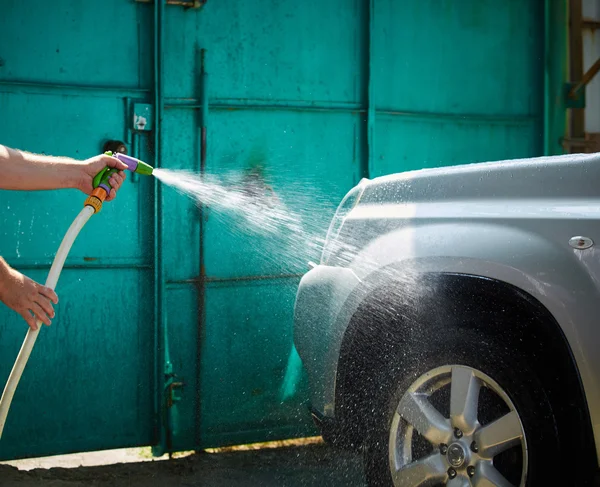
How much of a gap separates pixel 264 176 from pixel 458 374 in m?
2.71

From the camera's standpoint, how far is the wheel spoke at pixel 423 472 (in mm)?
3016

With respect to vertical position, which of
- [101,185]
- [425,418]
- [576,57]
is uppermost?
[576,57]

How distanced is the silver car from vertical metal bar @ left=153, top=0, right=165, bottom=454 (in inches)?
71.2

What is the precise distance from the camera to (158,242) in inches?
202

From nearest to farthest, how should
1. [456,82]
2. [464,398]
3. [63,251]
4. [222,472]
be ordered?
1. [63,251]
2. [464,398]
3. [222,472]
4. [456,82]

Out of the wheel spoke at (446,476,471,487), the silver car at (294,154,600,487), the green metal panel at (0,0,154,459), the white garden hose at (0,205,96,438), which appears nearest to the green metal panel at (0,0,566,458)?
the green metal panel at (0,0,154,459)

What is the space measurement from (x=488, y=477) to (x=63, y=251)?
1.82 metres

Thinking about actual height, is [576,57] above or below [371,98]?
above

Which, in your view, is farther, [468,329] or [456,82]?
[456,82]

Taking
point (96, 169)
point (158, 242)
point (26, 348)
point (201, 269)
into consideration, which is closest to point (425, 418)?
point (26, 348)

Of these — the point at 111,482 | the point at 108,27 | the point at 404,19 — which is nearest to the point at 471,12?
the point at 404,19

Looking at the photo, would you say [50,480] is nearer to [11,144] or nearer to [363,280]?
[11,144]

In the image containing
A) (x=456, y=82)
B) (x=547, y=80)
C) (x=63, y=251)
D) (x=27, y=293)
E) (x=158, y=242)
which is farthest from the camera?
(x=547, y=80)

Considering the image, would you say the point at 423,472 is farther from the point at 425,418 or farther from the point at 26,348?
the point at 26,348
